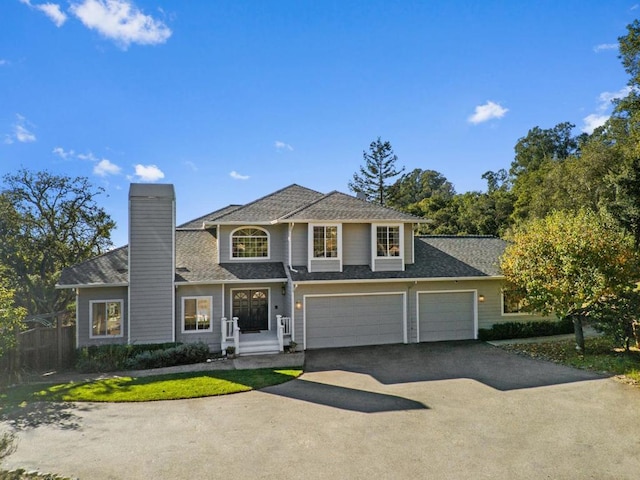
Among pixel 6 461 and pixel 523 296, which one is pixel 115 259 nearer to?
pixel 6 461

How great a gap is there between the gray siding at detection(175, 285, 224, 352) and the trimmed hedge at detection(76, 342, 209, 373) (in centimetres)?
69

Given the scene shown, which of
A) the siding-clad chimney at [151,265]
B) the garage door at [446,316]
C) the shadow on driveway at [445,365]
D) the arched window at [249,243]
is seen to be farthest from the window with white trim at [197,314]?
the garage door at [446,316]

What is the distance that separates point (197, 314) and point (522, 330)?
13860mm

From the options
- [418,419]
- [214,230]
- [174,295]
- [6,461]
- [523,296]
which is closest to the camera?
[6,461]

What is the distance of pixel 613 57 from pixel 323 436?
33846 mm

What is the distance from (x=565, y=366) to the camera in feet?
38.9

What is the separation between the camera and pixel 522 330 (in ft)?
52.5

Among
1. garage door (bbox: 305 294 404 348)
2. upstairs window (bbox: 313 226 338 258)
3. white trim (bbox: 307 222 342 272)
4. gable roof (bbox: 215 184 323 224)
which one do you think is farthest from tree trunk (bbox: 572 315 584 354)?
gable roof (bbox: 215 184 323 224)


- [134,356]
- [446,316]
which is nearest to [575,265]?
[446,316]

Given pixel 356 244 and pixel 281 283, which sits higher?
pixel 356 244

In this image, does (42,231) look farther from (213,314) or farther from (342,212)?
(342,212)

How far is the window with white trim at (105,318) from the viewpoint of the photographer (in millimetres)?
13521

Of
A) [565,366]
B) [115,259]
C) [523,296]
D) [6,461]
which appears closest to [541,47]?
[523,296]

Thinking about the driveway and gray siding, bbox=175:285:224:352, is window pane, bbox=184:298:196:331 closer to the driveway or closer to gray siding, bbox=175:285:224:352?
gray siding, bbox=175:285:224:352
